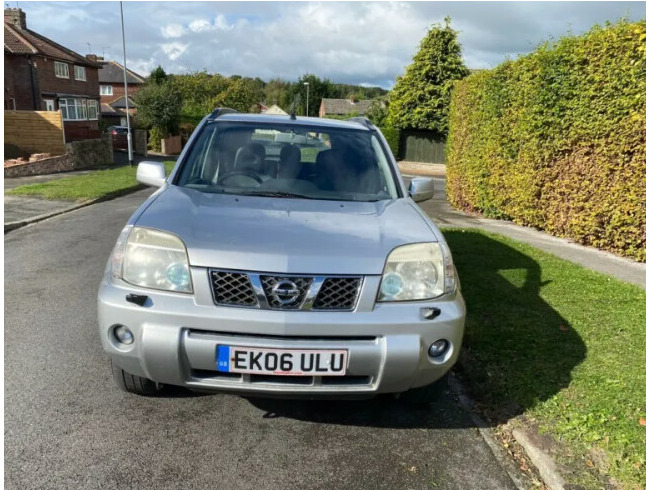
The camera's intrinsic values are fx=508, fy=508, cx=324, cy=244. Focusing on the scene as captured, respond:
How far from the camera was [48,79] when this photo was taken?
114 ft

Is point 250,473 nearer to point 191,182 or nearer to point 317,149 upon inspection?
point 191,182

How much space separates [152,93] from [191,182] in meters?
40.4

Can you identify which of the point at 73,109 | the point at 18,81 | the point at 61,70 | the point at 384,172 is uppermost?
the point at 61,70

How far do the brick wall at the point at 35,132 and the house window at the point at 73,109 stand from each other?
12.1 metres

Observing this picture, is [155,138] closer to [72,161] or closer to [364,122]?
[72,161]

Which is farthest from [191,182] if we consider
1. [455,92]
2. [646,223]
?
[455,92]

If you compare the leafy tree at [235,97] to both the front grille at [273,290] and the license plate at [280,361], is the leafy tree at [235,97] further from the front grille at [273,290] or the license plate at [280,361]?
Result: the license plate at [280,361]

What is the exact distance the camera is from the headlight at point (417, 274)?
8.73 ft

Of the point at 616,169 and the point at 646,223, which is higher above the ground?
the point at 616,169

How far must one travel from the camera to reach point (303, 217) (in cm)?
300

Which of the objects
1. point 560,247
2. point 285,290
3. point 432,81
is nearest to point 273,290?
point 285,290

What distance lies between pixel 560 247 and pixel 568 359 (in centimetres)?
459

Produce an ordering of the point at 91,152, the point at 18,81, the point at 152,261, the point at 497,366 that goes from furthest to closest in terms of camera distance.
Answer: the point at 18,81
the point at 91,152
the point at 497,366
the point at 152,261

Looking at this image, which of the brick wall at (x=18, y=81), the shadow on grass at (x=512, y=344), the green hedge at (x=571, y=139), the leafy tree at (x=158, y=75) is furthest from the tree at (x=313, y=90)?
the shadow on grass at (x=512, y=344)
